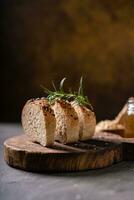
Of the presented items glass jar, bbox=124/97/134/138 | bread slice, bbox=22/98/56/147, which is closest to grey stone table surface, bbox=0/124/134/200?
bread slice, bbox=22/98/56/147

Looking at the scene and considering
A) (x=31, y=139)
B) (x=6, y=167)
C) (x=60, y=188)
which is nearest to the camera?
(x=60, y=188)

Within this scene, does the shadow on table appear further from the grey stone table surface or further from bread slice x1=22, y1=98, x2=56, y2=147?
bread slice x1=22, y1=98, x2=56, y2=147

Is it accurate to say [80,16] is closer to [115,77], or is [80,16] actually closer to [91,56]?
[91,56]

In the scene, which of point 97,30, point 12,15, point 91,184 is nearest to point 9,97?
point 12,15

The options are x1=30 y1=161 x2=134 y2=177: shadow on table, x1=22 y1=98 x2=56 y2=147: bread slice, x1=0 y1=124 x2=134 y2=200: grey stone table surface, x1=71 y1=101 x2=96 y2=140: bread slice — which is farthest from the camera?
x1=71 y1=101 x2=96 y2=140: bread slice

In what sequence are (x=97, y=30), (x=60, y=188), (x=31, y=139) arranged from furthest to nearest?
(x=97, y=30)
(x=31, y=139)
(x=60, y=188)

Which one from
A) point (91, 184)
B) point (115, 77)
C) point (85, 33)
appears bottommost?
point (91, 184)

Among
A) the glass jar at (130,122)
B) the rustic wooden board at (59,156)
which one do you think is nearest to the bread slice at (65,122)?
the rustic wooden board at (59,156)

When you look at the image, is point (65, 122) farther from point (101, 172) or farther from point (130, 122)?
point (130, 122)
